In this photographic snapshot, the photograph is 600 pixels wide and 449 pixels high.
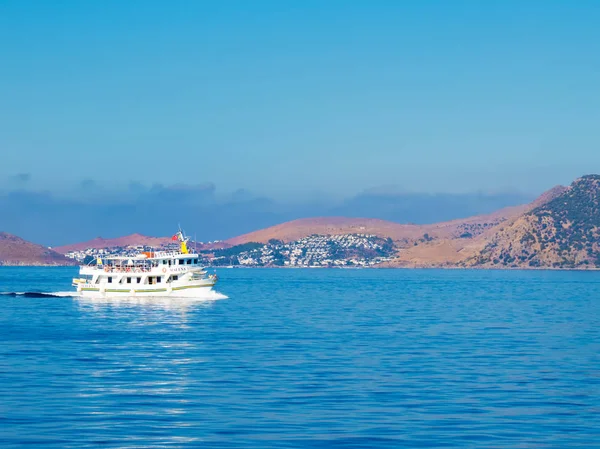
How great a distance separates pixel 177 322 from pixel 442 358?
33.4 metres

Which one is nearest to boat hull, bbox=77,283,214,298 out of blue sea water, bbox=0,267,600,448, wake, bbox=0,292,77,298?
wake, bbox=0,292,77,298

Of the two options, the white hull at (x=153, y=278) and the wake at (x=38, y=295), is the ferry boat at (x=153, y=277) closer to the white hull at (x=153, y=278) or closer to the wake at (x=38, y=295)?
the white hull at (x=153, y=278)

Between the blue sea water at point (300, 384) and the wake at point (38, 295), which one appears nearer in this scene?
the blue sea water at point (300, 384)

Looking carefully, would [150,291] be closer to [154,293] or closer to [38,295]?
[154,293]


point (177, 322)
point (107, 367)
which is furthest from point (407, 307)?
point (107, 367)

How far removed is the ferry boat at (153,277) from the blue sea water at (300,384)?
109 feet

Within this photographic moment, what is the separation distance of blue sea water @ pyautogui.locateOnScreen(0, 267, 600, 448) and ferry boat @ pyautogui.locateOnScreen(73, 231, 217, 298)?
3310 centimetres

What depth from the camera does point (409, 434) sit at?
97.6 feet

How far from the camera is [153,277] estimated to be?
11338 cm

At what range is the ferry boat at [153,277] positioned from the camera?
112 metres

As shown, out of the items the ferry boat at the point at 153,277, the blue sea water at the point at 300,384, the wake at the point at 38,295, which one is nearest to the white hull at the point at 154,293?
the ferry boat at the point at 153,277

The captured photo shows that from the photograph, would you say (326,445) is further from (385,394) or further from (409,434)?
(385,394)

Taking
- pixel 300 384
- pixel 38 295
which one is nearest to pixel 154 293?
pixel 38 295

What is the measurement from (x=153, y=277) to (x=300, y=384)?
7571 centimetres
